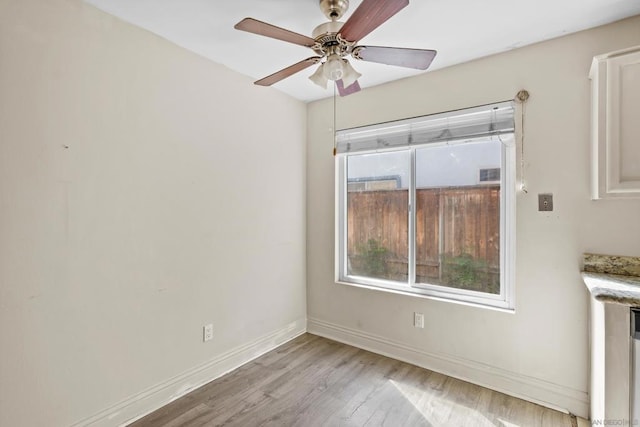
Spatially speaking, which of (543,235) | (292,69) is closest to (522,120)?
(543,235)

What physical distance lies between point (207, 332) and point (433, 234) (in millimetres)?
2013

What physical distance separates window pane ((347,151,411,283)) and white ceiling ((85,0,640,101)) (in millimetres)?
1024

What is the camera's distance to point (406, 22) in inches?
75.5

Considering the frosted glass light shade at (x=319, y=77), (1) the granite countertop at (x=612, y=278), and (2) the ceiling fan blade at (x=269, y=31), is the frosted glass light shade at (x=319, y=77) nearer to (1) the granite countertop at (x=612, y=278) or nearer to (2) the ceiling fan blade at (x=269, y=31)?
(2) the ceiling fan blade at (x=269, y=31)

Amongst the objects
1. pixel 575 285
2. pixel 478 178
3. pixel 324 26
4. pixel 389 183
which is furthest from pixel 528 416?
pixel 324 26

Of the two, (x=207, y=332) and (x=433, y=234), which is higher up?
(x=433, y=234)

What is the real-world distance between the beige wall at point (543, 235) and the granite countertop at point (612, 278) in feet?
0.19

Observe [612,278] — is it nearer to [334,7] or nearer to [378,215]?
[378,215]

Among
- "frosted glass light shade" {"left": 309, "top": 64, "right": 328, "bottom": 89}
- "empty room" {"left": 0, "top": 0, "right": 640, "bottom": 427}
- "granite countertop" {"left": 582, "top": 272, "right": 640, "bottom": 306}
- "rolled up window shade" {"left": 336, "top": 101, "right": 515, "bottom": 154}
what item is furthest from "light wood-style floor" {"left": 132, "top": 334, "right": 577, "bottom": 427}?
"frosted glass light shade" {"left": 309, "top": 64, "right": 328, "bottom": 89}

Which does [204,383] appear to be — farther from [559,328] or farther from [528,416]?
[559,328]

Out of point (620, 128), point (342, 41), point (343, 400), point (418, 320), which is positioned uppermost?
point (342, 41)

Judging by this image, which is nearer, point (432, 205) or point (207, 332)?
point (207, 332)

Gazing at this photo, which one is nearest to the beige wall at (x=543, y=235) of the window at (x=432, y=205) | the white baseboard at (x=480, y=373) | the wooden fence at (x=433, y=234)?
the white baseboard at (x=480, y=373)

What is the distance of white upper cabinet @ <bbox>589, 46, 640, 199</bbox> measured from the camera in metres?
1.67
